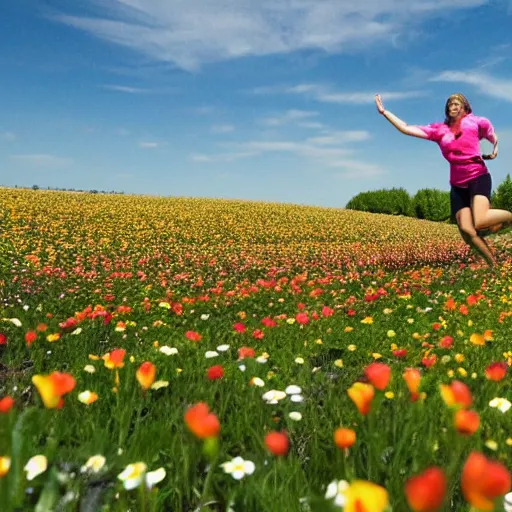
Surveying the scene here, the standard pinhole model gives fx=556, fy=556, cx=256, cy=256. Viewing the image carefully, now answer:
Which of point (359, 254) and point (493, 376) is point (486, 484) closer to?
point (493, 376)

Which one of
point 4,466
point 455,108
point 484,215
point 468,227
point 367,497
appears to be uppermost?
point 455,108

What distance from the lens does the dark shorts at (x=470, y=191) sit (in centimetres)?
856

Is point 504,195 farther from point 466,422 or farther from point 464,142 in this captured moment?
point 466,422

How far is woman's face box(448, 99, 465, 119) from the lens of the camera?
8555mm

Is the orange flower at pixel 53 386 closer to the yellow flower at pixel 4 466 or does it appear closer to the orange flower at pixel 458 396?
the yellow flower at pixel 4 466

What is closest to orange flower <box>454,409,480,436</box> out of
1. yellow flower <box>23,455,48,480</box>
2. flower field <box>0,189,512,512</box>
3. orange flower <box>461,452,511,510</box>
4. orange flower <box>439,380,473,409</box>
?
flower field <box>0,189,512,512</box>

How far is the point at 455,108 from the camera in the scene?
8.55 metres

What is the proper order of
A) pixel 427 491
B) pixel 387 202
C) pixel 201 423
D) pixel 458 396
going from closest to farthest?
1. pixel 427 491
2. pixel 201 423
3. pixel 458 396
4. pixel 387 202

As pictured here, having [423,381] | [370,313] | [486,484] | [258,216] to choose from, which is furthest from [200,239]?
[486,484]

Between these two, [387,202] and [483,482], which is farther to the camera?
[387,202]

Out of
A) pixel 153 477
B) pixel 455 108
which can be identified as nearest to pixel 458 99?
pixel 455 108

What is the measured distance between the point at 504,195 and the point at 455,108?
70.1ft

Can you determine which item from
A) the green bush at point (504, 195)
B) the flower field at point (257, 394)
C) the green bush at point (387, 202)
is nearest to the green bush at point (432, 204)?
the green bush at point (387, 202)

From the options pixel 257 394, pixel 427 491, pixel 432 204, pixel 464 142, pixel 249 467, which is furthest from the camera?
pixel 432 204
